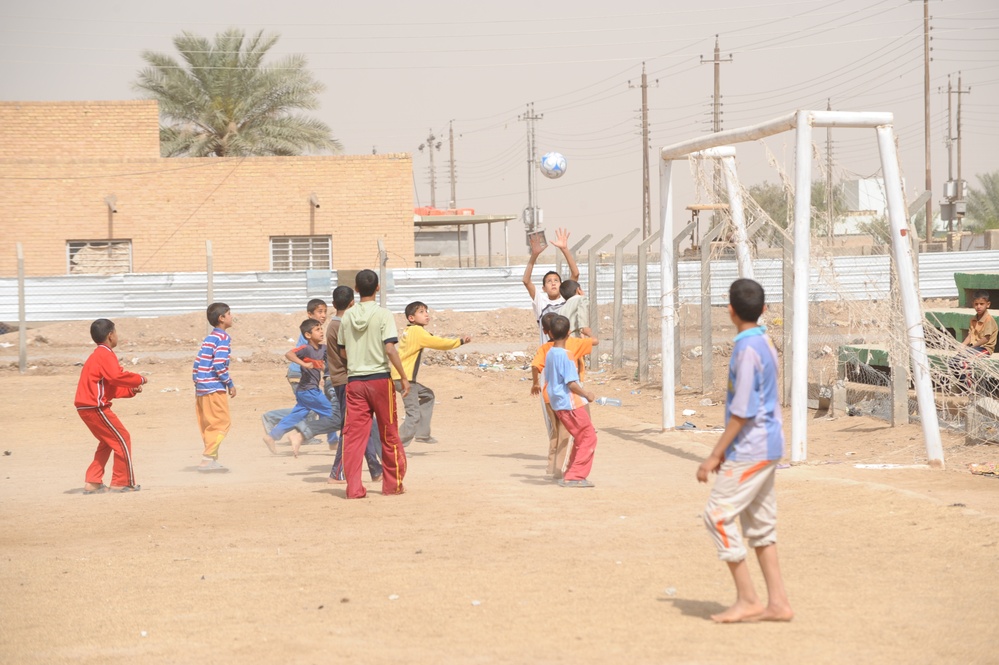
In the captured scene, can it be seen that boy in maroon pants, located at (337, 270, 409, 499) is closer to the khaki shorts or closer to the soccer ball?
the khaki shorts

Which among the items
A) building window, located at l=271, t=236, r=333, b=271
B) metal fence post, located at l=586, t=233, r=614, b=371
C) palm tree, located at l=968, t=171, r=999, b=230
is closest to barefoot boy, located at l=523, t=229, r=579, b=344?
metal fence post, located at l=586, t=233, r=614, b=371

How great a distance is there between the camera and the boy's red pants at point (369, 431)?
830cm

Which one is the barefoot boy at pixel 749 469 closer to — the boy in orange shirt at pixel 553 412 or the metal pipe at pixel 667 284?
the boy in orange shirt at pixel 553 412

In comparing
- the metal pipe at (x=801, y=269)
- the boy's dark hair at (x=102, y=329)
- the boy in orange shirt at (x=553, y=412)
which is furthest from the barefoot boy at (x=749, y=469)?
the boy's dark hair at (x=102, y=329)

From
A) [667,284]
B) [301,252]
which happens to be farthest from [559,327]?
[301,252]

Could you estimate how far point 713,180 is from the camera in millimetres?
12125

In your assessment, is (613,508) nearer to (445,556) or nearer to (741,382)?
(445,556)

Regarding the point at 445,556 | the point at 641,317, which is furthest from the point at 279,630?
the point at 641,317

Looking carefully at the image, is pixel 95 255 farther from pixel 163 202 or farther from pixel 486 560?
pixel 486 560

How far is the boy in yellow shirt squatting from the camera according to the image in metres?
9.68

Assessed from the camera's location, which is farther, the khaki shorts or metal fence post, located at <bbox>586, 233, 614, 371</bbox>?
metal fence post, located at <bbox>586, 233, 614, 371</bbox>

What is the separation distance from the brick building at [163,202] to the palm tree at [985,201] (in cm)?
4167

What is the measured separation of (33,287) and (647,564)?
23091mm

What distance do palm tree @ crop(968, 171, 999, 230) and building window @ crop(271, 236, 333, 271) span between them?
42.6 meters
